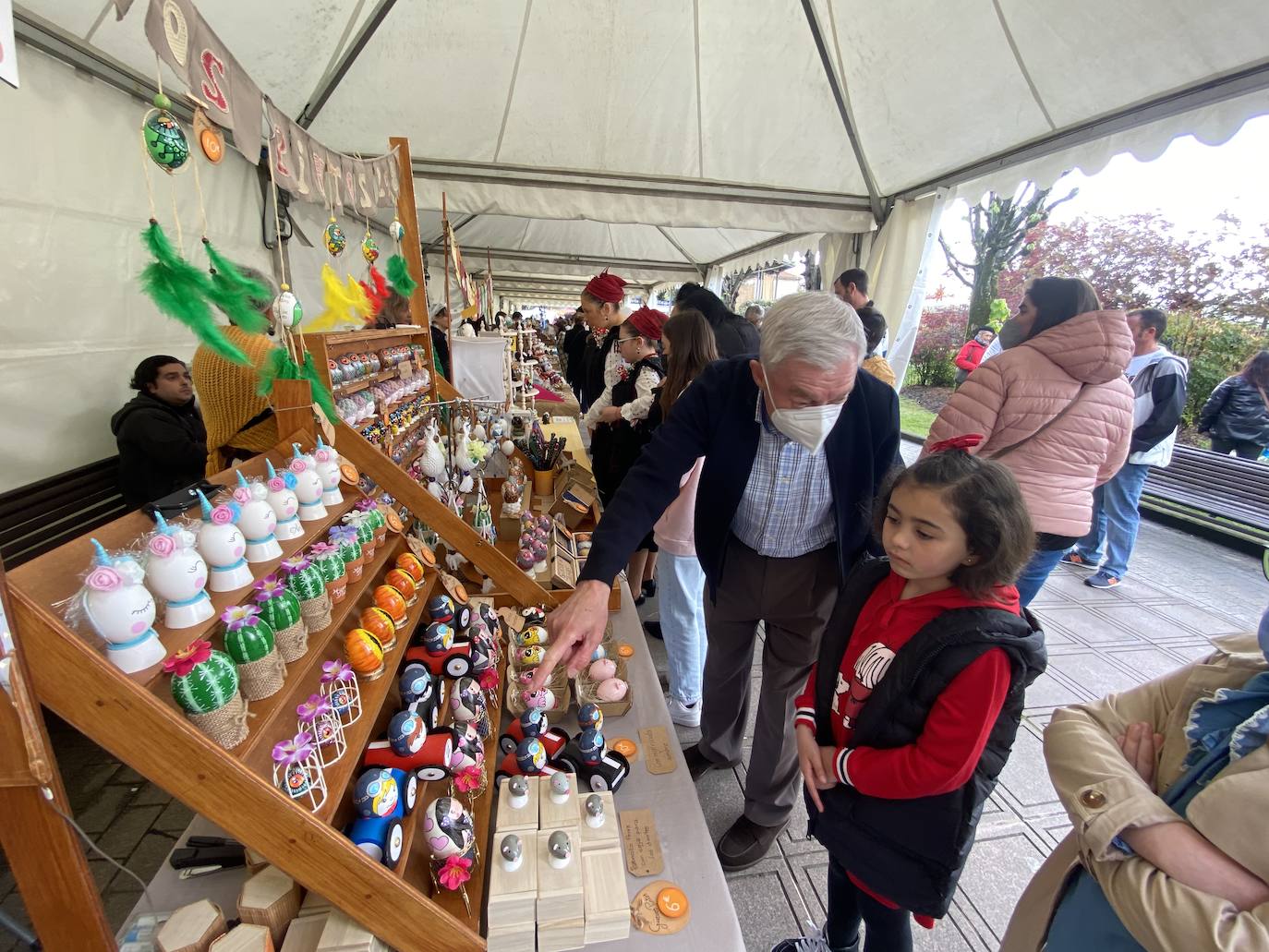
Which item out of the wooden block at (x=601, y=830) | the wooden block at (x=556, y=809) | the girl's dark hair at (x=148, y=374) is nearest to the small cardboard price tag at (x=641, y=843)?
the wooden block at (x=601, y=830)

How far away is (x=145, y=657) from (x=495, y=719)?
982 millimetres

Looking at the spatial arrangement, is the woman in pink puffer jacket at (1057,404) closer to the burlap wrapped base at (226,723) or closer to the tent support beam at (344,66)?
the burlap wrapped base at (226,723)

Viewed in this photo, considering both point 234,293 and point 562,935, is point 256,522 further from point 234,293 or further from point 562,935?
point 562,935

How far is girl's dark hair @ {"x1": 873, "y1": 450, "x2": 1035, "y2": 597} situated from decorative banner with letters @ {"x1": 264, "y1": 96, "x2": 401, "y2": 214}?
167 cm

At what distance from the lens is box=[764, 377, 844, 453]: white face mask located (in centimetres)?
123

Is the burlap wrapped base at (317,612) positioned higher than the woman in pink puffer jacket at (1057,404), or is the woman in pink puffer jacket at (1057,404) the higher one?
the woman in pink puffer jacket at (1057,404)

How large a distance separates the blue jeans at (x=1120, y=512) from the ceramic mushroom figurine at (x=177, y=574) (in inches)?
180

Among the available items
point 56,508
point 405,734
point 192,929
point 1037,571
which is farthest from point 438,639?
point 1037,571

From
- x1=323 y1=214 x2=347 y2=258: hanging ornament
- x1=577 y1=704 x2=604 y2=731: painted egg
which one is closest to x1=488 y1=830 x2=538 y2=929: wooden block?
x1=577 y1=704 x2=604 y2=731: painted egg

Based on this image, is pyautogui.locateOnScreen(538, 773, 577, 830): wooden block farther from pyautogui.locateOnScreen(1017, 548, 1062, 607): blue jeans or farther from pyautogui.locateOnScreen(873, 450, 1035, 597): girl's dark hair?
pyautogui.locateOnScreen(1017, 548, 1062, 607): blue jeans

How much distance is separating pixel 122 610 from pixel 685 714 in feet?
6.51

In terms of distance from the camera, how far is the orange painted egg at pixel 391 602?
1.41 meters

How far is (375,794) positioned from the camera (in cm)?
105

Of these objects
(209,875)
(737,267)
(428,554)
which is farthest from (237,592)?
(737,267)
